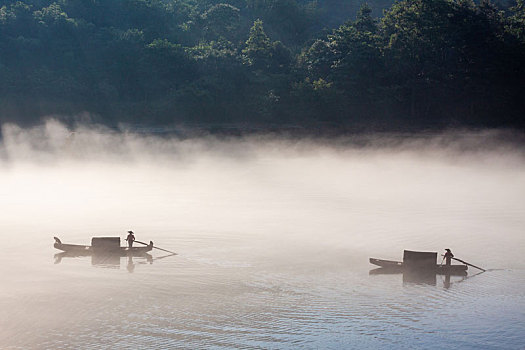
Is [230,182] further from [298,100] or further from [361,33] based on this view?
[361,33]

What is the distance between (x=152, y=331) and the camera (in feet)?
67.7

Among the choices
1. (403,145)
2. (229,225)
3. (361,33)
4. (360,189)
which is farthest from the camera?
(361,33)

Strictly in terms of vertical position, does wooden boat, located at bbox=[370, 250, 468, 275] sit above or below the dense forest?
below

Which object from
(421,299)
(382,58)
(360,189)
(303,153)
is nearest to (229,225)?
(421,299)

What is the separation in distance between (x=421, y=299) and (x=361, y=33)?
170ft

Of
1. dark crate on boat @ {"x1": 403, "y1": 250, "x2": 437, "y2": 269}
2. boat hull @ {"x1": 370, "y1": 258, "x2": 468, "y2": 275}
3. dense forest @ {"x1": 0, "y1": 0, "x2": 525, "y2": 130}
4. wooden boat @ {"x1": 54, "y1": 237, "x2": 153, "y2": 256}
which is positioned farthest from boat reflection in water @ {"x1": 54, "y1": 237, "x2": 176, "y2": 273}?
dense forest @ {"x1": 0, "y1": 0, "x2": 525, "y2": 130}

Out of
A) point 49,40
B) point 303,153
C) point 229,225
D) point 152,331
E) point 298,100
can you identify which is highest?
point 49,40

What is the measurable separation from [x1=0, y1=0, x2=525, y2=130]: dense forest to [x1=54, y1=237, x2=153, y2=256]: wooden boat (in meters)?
43.9

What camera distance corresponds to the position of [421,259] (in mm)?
26297

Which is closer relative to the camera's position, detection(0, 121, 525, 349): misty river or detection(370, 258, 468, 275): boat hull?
detection(0, 121, 525, 349): misty river

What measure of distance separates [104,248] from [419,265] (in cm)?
1161

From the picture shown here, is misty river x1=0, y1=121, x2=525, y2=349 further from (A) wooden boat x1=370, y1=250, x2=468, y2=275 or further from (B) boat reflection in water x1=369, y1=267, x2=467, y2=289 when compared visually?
(A) wooden boat x1=370, y1=250, x2=468, y2=275

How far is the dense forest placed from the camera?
69938mm

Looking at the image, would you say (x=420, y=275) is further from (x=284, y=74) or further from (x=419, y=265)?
(x=284, y=74)
